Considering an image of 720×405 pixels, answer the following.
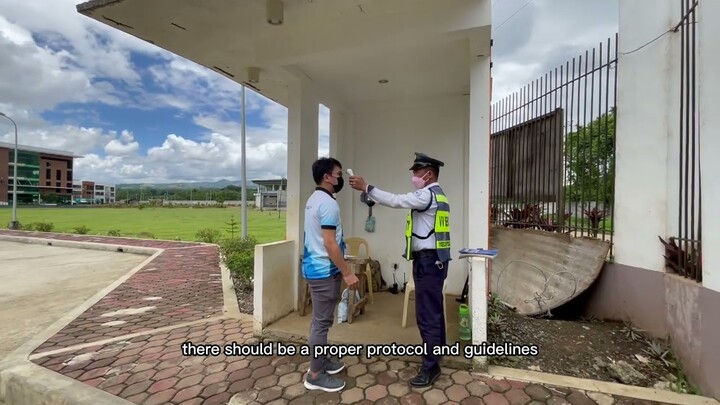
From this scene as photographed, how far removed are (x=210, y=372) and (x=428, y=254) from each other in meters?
1.88

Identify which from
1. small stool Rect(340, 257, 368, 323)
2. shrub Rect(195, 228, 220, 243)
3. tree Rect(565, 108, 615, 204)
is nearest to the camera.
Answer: small stool Rect(340, 257, 368, 323)

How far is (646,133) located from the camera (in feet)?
10.2

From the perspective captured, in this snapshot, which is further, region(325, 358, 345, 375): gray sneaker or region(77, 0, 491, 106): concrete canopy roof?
region(77, 0, 491, 106): concrete canopy roof

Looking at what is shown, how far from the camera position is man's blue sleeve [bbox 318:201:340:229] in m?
2.25

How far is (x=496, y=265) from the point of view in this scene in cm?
461

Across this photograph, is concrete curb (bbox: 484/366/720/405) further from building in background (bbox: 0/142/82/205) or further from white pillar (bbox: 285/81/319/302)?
building in background (bbox: 0/142/82/205)

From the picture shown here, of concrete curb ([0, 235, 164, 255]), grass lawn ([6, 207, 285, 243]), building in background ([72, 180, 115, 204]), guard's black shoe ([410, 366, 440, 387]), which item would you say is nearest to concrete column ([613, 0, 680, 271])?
guard's black shoe ([410, 366, 440, 387])

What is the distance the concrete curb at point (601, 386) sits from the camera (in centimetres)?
218

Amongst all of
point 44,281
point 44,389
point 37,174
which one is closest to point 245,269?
point 44,389

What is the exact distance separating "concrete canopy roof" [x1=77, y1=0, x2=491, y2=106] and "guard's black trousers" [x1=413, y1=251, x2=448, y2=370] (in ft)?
6.21

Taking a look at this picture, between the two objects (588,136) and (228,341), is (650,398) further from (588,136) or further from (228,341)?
(228,341)

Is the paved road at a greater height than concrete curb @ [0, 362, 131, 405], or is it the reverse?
concrete curb @ [0, 362, 131, 405]

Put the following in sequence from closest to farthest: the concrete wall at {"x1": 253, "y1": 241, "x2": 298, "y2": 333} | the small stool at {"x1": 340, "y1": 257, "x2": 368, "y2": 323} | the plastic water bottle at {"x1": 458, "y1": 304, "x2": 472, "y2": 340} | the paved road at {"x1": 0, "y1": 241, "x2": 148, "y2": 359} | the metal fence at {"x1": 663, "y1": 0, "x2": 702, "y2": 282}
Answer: the metal fence at {"x1": 663, "y1": 0, "x2": 702, "y2": 282}, the plastic water bottle at {"x1": 458, "y1": 304, "x2": 472, "y2": 340}, the concrete wall at {"x1": 253, "y1": 241, "x2": 298, "y2": 333}, the small stool at {"x1": 340, "y1": 257, "x2": 368, "y2": 323}, the paved road at {"x1": 0, "y1": 241, "x2": 148, "y2": 359}

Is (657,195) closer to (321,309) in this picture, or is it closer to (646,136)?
(646,136)
